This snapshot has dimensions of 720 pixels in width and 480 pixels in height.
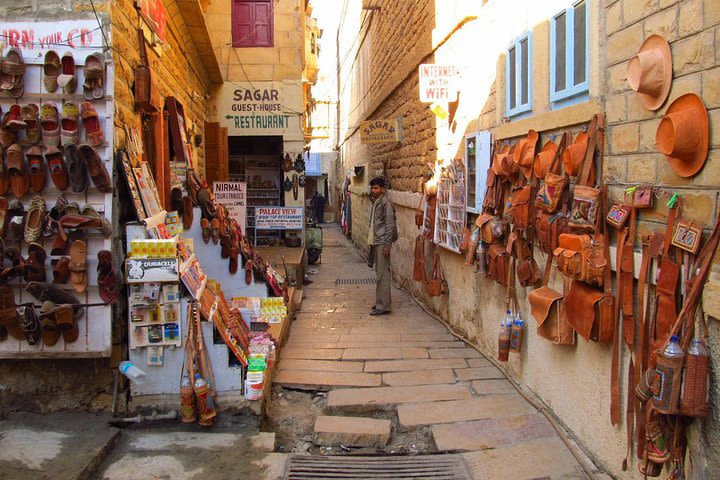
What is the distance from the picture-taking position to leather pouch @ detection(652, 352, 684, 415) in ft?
8.40

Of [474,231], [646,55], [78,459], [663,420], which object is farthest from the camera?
[474,231]

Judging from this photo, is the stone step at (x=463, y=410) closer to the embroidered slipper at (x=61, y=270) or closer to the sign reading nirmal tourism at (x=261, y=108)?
the embroidered slipper at (x=61, y=270)

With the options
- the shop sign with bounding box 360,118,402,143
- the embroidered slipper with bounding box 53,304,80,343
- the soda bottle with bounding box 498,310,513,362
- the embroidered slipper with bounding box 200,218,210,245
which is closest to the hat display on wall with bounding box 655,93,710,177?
the soda bottle with bounding box 498,310,513,362

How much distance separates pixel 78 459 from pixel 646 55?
3.84 m

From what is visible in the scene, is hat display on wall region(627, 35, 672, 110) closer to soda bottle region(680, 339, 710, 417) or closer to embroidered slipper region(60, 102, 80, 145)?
soda bottle region(680, 339, 710, 417)

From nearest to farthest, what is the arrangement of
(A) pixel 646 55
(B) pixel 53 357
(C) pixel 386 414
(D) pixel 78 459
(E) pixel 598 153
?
(A) pixel 646 55, (D) pixel 78 459, (E) pixel 598 153, (B) pixel 53 357, (C) pixel 386 414

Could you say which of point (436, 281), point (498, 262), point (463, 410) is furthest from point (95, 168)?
point (436, 281)

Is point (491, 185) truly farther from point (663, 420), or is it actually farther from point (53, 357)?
point (53, 357)

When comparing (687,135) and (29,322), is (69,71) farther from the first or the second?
(687,135)

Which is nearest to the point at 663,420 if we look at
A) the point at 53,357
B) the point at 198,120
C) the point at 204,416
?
the point at 204,416

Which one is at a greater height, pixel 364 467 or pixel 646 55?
pixel 646 55

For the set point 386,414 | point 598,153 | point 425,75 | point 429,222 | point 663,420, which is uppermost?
point 425,75

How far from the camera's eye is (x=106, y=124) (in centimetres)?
391

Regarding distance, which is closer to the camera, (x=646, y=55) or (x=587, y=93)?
(x=646, y=55)
